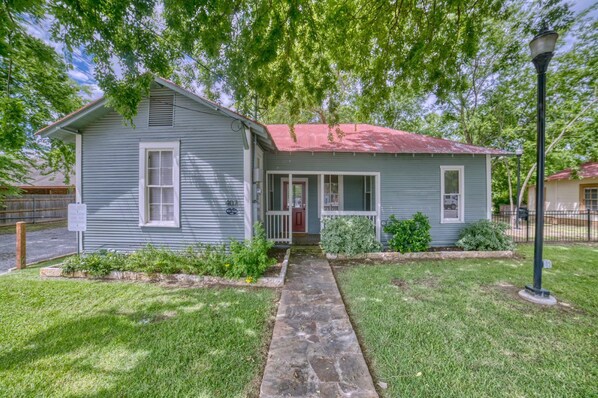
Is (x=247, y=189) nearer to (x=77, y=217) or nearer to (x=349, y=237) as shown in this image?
(x=349, y=237)

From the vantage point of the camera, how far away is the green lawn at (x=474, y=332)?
94.7 inches

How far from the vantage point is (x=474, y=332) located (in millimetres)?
3279

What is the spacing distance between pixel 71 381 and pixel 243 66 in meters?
4.74

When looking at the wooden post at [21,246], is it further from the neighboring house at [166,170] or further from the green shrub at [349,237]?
the green shrub at [349,237]

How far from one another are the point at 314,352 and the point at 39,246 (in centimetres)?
1072

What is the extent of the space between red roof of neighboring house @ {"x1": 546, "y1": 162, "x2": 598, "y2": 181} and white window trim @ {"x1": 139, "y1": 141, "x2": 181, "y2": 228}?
69.9ft

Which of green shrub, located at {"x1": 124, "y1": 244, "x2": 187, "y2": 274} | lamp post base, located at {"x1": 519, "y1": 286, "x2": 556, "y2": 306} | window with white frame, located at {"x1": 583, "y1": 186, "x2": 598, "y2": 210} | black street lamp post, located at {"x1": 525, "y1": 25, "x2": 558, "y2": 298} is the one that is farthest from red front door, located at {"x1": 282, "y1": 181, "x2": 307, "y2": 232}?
window with white frame, located at {"x1": 583, "y1": 186, "x2": 598, "y2": 210}

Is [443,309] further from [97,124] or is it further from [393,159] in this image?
[97,124]

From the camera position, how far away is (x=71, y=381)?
245cm

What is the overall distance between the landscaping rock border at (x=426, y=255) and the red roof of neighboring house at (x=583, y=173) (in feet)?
43.5

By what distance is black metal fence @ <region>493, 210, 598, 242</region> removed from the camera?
9.52 metres

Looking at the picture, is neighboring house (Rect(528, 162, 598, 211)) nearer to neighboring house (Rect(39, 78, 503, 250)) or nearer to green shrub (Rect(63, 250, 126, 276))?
neighboring house (Rect(39, 78, 503, 250))

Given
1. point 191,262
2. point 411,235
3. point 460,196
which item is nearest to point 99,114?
point 191,262

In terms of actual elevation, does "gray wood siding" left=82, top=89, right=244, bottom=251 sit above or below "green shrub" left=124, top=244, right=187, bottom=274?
above
